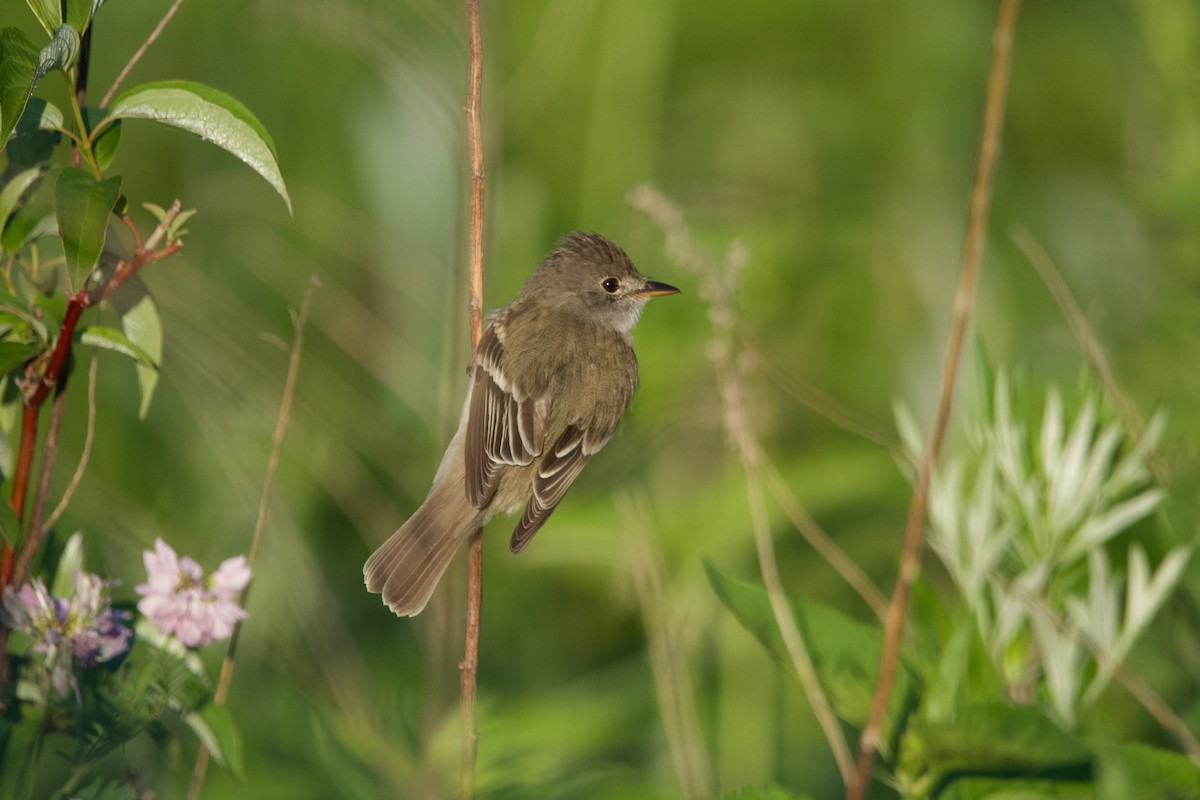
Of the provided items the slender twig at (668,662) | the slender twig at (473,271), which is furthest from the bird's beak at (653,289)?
the slender twig at (473,271)

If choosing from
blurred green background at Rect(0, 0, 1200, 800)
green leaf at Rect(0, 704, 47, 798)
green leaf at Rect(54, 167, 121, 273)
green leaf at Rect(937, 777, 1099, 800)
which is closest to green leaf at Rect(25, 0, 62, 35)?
green leaf at Rect(54, 167, 121, 273)

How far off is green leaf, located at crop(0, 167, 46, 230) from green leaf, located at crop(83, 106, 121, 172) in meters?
0.09

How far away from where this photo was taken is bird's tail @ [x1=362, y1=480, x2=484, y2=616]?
2.85 metres

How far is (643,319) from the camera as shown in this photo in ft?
14.6

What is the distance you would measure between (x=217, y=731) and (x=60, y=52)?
101cm

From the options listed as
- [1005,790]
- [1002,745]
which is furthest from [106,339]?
[1005,790]

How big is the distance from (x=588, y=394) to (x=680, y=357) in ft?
3.95

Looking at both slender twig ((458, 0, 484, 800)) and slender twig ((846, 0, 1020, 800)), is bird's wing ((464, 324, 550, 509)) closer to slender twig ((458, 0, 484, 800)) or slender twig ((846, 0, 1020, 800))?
slender twig ((458, 0, 484, 800))

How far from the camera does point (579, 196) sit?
4.79 m

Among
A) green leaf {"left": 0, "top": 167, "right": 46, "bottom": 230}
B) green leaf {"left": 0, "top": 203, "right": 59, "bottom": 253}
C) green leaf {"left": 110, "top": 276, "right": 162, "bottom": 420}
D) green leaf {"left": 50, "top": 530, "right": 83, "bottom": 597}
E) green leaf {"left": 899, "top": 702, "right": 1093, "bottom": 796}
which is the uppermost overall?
green leaf {"left": 0, "top": 167, "right": 46, "bottom": 230}

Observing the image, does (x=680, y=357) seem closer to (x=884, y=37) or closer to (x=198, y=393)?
(x=198, y=393)

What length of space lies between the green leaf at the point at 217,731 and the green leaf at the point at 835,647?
0.80 metres

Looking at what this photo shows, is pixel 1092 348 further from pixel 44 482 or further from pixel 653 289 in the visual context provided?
pixel 44 482

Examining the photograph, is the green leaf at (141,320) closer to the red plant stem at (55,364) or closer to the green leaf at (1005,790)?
the red plant stem at (55,364)
